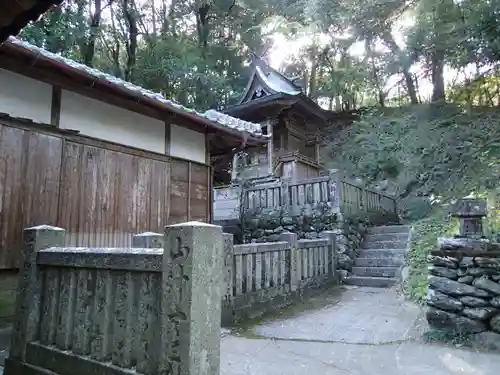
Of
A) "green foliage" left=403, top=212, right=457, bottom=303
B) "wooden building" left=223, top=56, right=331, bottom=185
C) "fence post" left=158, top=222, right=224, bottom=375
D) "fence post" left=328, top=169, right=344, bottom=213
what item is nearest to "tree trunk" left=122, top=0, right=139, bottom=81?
"wooden building" left=223, top=56, right=331, bottom=185

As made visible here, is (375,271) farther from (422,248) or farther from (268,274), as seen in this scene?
(268,274)

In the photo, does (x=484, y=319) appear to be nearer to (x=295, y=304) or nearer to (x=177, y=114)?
(x=295, y=304)

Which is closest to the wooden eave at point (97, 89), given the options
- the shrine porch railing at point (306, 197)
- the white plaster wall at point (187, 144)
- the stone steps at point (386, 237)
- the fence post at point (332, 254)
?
the white plaster wall at point (187, 144)

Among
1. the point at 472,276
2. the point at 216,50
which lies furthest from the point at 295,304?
the point at 216,50

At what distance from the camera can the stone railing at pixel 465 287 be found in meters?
4.89

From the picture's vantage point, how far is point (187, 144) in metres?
8.35

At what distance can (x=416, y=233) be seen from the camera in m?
10.8

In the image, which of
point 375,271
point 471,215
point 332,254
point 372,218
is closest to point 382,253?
point 375,271

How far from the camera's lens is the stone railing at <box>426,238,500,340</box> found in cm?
489

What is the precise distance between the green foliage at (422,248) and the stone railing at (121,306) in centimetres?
587

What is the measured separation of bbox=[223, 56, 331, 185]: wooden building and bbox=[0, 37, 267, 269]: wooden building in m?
9.84

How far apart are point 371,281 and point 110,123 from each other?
305 inches

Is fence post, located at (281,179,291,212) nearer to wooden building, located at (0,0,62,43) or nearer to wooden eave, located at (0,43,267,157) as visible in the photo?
wooden eave, located at (0,43,267,157)

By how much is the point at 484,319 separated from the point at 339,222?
6771mm
